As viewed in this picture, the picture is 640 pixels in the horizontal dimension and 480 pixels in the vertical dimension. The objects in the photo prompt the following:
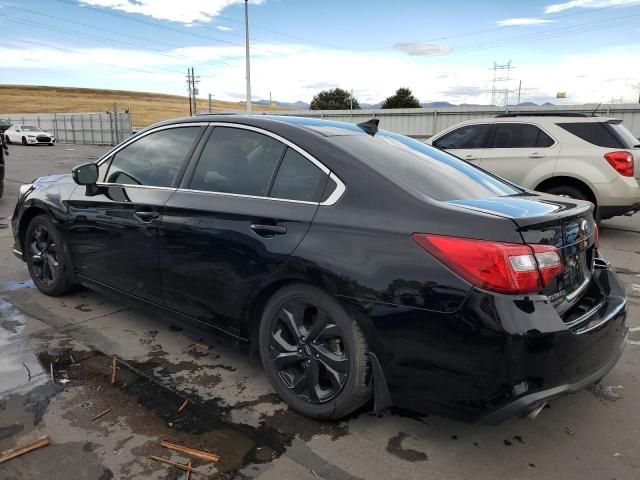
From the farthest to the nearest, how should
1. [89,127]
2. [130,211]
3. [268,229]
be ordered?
1. [89,127]
2. [130,211]
3. [268,229]

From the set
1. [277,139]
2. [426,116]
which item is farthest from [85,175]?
[426,116]

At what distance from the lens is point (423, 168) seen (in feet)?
9.81

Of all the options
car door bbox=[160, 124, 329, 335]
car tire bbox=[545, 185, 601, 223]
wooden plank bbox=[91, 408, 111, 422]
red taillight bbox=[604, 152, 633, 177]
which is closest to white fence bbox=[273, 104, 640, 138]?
car tire bbox=[545, 185, 601, 223]

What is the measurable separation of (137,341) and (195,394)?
0.94 metres

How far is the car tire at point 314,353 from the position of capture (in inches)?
100

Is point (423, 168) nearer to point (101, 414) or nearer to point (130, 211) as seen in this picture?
point (130, 211)

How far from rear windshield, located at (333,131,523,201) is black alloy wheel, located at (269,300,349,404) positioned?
0.81 meters

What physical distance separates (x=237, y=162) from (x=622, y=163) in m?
6.07

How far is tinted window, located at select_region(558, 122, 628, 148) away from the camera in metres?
7.23

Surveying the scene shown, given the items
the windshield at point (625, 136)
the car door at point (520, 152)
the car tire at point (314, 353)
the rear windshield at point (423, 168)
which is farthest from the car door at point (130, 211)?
the windshield at point (625, 136)

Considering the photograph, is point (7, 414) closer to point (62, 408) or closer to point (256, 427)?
point (62, 408)

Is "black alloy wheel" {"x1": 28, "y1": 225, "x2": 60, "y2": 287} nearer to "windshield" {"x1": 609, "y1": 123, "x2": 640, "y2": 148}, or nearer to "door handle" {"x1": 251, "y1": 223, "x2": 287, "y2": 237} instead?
"door handle" {"x1": 251, "y1": 223, "x2": 287, "y2": 237}

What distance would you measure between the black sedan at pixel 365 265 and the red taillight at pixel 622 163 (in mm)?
4737

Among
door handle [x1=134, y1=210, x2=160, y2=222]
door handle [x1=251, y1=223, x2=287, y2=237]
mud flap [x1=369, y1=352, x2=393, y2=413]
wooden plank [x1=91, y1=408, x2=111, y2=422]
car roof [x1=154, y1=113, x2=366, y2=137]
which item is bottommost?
wooden plank [x1=91, y1=408, x2=111, y2=422]
